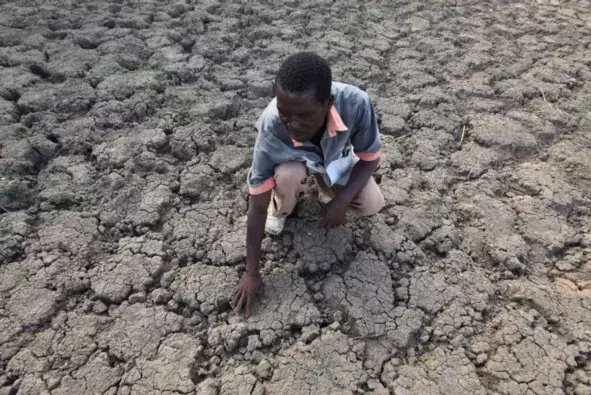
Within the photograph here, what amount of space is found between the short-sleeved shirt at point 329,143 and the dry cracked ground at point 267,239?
14.6 inches

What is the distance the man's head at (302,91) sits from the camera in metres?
1.52

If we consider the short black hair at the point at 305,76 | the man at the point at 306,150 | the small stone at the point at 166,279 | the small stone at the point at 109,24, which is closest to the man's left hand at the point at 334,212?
the man at the point at 306,150

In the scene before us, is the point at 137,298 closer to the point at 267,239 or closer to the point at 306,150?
the point at 267,239

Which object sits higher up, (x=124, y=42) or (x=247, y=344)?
(x=124, y=42)

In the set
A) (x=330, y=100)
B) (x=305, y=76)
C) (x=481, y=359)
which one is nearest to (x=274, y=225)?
(x=330, y=100)

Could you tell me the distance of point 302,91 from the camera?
1.53 meters

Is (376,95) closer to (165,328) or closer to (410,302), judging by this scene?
(410,302)

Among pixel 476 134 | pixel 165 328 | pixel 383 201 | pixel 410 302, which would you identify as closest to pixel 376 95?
pixel 476 134

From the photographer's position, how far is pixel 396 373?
1.69 metres

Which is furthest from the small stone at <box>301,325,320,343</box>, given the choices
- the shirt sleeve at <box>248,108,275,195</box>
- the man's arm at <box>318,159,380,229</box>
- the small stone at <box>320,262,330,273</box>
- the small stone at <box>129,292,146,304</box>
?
the small stone at <box>129,292,146,304</box>

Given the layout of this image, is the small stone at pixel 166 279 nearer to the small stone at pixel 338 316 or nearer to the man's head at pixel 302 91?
the small stone at pixel 338 316

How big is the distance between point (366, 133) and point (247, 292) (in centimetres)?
80

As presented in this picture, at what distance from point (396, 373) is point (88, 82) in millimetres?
2442

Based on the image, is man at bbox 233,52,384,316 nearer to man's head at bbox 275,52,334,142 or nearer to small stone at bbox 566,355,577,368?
man's head at bbox 275,52,334,142
